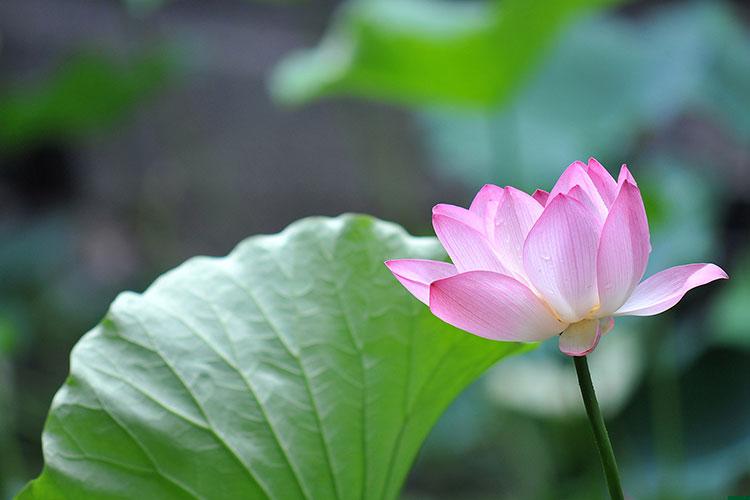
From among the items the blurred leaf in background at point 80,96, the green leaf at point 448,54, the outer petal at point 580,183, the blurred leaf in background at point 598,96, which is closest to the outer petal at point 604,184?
the outer petal at point 580,183

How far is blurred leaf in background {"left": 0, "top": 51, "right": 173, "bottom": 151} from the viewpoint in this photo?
1.79 m

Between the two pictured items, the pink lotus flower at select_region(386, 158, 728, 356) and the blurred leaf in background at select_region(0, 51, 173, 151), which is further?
the blurred leaf in background at select_region(0, 51, 173, 151)

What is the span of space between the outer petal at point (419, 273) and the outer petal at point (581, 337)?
0.05 meters

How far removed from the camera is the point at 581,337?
1.05 ft

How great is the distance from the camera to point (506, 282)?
31 centimetres

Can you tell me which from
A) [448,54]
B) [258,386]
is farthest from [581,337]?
[448,54]

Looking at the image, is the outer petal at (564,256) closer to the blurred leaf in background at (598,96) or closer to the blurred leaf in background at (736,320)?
the blurred leaf in background at (736,320)

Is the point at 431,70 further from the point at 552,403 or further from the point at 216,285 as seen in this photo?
the point at 216,285

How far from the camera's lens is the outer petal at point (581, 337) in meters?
0.31

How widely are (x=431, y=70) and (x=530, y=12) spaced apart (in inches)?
6.2

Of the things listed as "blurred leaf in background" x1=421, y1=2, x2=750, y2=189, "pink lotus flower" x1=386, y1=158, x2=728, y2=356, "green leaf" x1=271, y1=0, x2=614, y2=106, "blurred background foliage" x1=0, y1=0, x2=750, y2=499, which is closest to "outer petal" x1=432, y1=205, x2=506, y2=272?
"pink lotus flower" x1=386, y1=158, x2=728, y2=356

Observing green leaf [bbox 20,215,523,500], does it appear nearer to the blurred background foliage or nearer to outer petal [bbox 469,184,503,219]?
outer petal [bbox 469,184,503,219]

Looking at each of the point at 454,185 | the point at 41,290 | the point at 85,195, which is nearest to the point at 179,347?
the point at 41,290

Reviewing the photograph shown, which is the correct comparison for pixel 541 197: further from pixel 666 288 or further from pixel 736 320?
pixel 736 320
